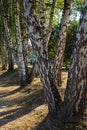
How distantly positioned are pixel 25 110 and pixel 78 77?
4.34m

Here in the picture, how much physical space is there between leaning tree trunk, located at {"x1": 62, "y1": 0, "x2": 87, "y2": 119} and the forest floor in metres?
0.38

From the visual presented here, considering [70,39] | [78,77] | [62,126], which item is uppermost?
[70,39]

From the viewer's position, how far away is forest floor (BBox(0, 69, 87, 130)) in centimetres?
859

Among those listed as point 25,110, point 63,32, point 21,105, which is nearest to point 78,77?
point 25,110

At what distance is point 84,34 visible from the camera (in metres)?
6.67

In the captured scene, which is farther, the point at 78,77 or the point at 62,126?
the point at 62,126

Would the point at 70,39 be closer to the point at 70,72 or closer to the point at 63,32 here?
the point at 63,32

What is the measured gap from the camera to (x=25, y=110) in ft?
35.3

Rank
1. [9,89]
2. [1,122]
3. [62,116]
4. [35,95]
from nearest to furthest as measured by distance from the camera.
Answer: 1. [62,116]
2. [1,122]
3. [35,95]
4. [9,89]

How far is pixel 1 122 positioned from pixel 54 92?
255 centimetres

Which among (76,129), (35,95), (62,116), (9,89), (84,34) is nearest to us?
(84,34)

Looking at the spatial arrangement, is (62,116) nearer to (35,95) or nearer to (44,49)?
(44,49)

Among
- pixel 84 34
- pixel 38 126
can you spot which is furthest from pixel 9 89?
pixel 84 34

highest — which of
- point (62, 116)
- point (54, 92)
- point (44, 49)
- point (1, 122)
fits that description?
point (44, 49)
